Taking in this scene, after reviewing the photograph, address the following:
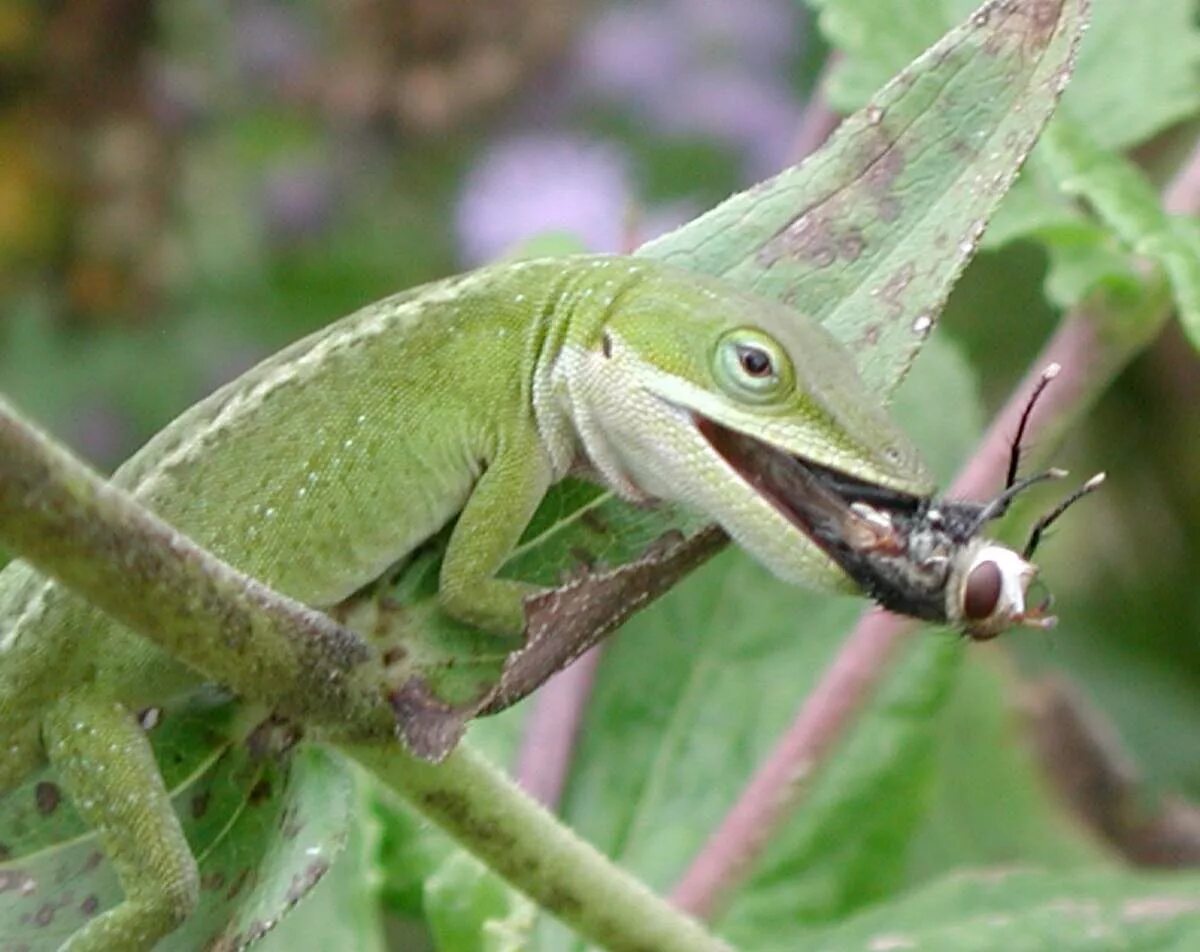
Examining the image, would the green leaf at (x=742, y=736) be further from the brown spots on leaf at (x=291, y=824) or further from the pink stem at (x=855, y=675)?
the brown spots on leaf at (x=291, y=824)

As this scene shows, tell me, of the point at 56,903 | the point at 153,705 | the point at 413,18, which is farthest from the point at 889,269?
the point at 413,18

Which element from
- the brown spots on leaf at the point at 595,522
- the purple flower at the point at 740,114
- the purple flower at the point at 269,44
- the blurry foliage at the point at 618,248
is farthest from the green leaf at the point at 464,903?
the purple flower at the point at 269,44

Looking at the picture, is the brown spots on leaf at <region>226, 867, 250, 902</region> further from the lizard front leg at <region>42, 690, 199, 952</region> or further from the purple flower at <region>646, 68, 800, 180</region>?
the purple flower at <region>646, 68, 800, 180</region>

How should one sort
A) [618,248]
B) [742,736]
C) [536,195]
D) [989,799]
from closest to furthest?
1. [742,736]
2. [989,799]
3. [618,248]
4. [536,195]

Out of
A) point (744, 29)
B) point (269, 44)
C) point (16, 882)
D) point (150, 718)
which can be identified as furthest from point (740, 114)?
point (16, 882)

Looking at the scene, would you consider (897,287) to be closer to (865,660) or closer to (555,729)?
(865,660)

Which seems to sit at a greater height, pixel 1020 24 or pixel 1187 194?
pixel 1020 24
